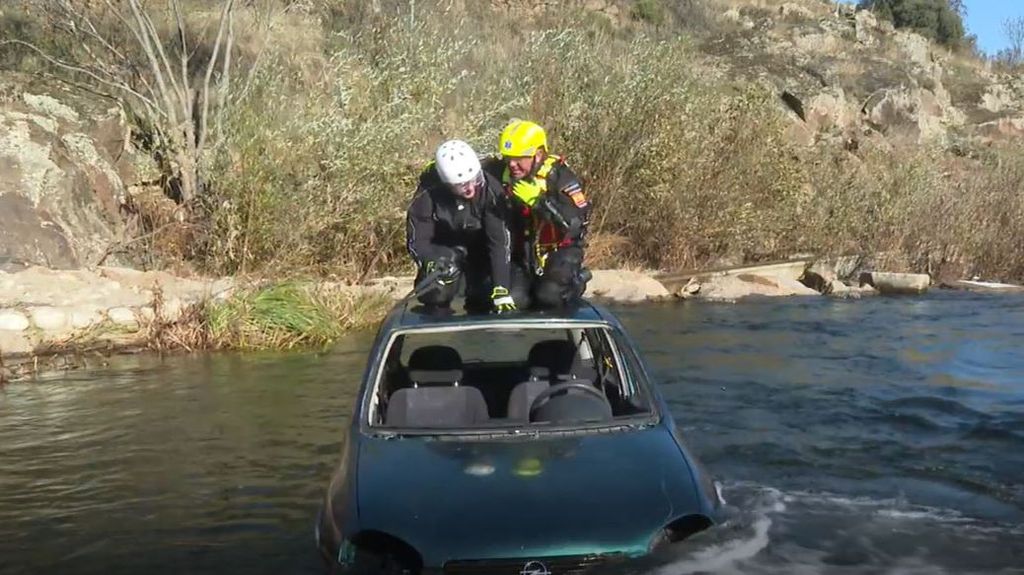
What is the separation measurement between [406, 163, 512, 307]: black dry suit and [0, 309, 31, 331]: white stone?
23.8 ft

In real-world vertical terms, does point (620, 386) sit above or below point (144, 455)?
above

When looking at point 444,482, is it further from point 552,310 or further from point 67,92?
point 67,92

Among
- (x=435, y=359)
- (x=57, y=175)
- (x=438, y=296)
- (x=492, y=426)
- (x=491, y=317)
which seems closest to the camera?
(x=492, y=426)

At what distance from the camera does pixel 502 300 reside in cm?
623

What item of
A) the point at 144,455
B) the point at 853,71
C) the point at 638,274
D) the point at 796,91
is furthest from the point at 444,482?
the point at 853,71

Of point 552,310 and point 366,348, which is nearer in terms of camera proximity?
point 552,310

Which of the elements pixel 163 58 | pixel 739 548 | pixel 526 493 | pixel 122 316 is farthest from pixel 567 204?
pixel 163 58

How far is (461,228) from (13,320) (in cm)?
760

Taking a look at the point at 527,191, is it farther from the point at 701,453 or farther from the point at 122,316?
the point at 122,316

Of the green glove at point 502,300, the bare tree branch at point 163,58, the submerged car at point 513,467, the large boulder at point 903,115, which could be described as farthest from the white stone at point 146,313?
the large boulder at point 903,115

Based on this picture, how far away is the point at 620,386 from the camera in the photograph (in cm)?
595

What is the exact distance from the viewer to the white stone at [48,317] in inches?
504

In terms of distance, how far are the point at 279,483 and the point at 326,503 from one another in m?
3.07

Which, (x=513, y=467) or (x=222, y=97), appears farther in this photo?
(x=222, y=97)
